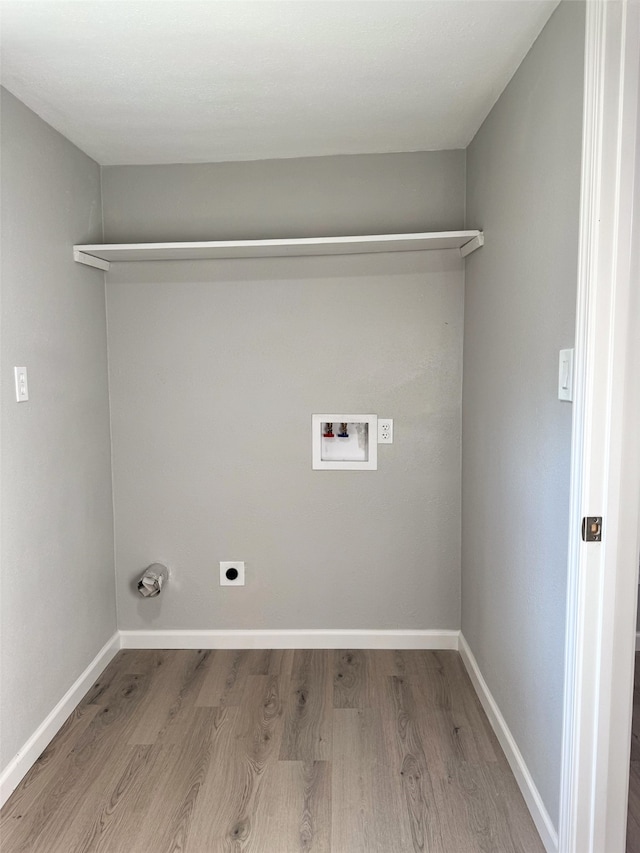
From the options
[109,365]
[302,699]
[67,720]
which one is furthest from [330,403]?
[67,720]

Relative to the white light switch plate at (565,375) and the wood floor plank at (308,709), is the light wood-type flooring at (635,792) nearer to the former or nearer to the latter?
the wood floor plank at (308,709)

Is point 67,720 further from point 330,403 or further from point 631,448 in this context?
point 631,448

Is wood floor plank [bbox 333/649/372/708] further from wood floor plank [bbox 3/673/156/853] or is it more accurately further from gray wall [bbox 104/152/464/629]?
wood floor plank [bbox 3/673/156/853]

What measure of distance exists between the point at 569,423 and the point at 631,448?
158 mm

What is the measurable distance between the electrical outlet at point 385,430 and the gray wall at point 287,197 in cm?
88

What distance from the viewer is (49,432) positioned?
2.16 meters

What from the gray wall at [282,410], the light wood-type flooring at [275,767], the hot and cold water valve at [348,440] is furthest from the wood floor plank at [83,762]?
the hot and cold water valve at [348,440]

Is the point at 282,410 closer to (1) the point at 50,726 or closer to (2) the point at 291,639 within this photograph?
(2) the point at 291,639

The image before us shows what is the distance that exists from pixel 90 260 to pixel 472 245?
164 cm

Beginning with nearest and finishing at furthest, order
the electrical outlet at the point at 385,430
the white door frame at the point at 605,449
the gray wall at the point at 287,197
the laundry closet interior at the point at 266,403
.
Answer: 1. the white door frame at the point at 605,449
2. the laundry closet interior at the point at 266,403
3. the gray wall at the point at 287,197
4. the electrical outlet at the point at 385,430

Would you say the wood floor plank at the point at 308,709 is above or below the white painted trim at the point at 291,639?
below

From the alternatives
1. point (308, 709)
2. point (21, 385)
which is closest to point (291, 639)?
point (308, 709)

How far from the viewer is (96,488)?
8.53 ft

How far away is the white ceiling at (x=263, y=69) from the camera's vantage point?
5.02 ft
